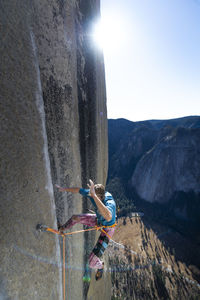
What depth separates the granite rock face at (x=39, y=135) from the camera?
138 centimetres

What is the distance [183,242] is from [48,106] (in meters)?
18.8

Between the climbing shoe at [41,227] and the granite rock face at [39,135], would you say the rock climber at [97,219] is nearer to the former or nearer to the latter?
the granite rock face at [39,135]

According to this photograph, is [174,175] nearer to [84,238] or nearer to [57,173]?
[84,238]

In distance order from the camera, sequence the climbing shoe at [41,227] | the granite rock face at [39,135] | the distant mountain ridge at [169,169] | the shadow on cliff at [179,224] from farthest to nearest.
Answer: the distant mountain ridge at [169,169] < the shadow on cliff at [179,224] < the climbing shoe at [41,227] < the granite rock face at [39,135]

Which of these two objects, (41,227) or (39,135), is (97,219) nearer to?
(41,227)

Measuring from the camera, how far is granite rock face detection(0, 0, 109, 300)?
1383mm

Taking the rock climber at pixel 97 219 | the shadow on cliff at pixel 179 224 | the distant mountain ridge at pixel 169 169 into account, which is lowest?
the shadow on cliff at pixel 179 224

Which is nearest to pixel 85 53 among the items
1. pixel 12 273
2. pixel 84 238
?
pixel 12 273

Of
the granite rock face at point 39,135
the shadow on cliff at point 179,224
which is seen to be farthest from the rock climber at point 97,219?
the shadow on cliff at point 179,224

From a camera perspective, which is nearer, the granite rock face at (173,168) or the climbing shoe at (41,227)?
the climbing shoe at (41,227)

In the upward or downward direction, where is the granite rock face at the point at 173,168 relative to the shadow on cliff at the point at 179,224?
upward

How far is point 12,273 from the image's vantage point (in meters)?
1.41

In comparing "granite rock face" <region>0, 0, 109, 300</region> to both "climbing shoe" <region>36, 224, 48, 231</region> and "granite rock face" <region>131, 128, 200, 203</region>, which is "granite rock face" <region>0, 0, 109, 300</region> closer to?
"climbing shoe" <region>36, 224, 48, 231</region>

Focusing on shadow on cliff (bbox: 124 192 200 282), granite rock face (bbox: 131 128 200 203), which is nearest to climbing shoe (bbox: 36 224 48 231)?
shadow on cliff (bbox: 124 192 200 282)
